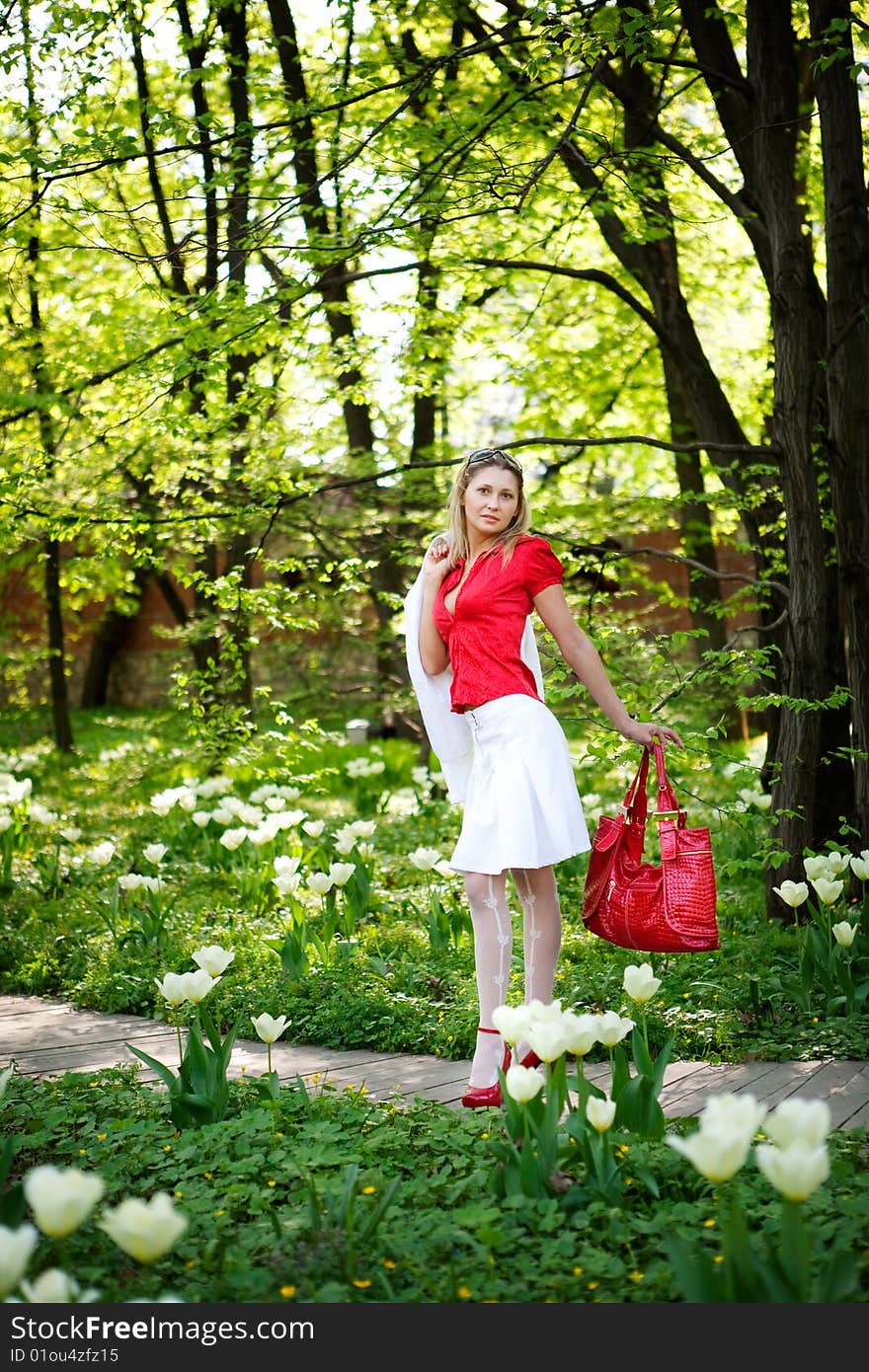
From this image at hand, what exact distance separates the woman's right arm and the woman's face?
0.19 meters

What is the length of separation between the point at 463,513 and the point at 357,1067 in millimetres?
1935

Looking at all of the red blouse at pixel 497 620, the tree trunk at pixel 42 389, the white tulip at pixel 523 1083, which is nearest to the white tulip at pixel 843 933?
the red blouse at pixel 497 620

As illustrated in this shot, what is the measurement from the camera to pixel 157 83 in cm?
1170

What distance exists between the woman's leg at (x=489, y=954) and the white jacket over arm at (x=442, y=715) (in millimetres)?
374

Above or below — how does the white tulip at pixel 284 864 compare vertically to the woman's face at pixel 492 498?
below

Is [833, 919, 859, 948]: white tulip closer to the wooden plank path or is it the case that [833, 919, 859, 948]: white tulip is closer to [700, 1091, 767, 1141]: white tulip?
the wooden plank path

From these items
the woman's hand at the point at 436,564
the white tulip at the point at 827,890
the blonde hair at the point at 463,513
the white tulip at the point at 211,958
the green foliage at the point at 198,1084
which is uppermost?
the blonde hair at the point at 463,513

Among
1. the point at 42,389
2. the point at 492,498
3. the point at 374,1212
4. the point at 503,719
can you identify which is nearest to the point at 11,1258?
the point at 374,1212

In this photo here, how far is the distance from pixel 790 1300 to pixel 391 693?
845cm

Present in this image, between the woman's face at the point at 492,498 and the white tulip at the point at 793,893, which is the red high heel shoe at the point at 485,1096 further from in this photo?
the woman's face at the point at 492,498

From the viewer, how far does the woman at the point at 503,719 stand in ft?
12.4

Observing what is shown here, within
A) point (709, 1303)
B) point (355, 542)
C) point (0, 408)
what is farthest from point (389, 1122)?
point (0, 408)

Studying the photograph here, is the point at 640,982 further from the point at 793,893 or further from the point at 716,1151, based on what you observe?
the point at 793,893

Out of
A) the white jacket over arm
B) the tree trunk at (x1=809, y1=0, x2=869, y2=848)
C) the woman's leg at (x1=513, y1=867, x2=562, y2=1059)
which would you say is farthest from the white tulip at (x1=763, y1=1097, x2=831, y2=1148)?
the tree trunk at (x1=809, y1=0, x2=869, y2=848)
